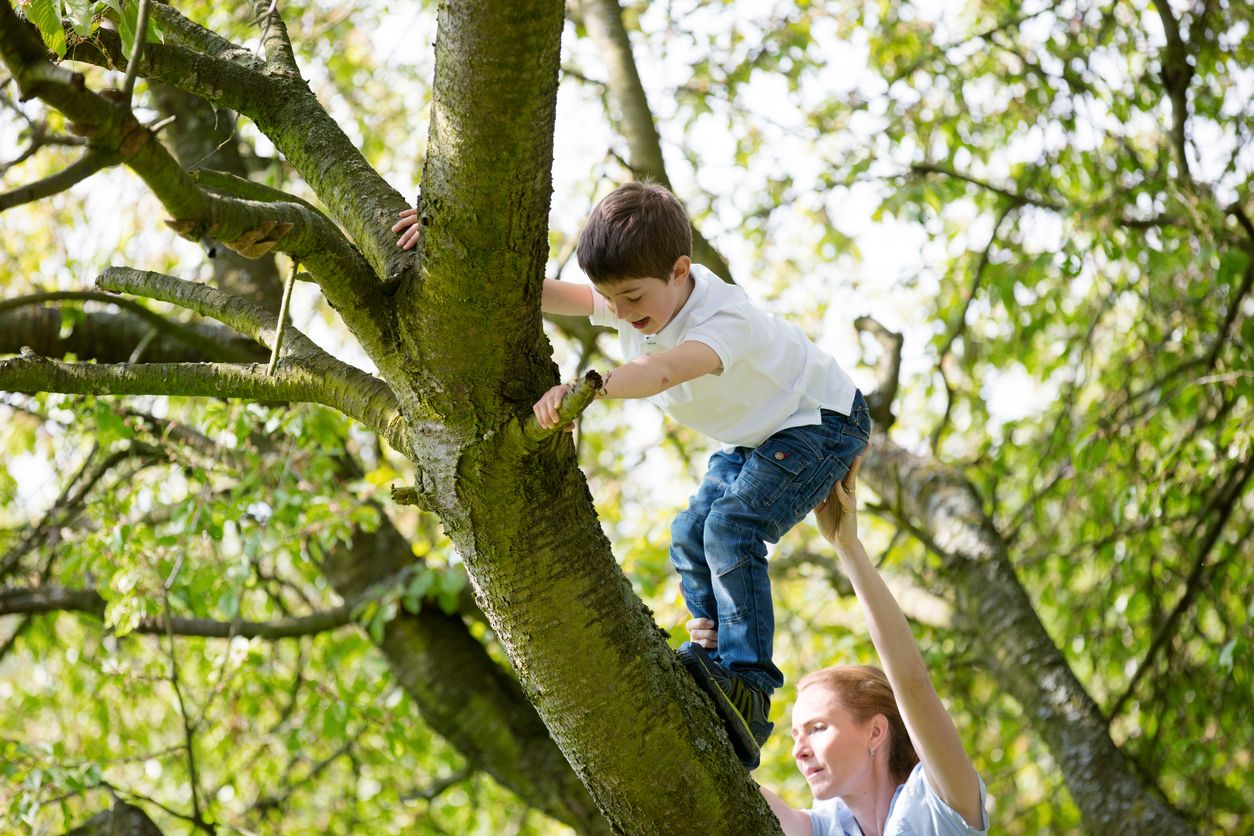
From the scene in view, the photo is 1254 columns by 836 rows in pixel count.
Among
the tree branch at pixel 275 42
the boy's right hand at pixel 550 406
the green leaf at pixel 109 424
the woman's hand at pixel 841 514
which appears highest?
the green leaf at pixel 109 424

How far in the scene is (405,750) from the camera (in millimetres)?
4910

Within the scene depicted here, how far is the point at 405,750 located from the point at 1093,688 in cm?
482

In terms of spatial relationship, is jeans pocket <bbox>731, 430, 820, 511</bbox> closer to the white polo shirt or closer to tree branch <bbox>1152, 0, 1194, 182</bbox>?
the white polo shirt

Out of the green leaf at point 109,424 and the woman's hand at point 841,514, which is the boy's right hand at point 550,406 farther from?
the green leaf at point 109,424

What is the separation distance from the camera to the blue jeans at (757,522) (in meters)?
2.42

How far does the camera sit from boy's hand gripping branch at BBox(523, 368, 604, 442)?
1560mm

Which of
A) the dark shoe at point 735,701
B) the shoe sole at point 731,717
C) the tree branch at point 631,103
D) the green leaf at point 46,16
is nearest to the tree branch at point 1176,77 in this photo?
the tree branch at point 631,103

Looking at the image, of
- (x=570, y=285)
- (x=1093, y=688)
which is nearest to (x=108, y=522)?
(x=570, y=285)

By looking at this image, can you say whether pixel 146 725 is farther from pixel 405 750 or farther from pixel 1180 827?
pixel 1180 827

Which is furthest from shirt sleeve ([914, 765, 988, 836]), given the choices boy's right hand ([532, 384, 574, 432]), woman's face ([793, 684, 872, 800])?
boy's right hand ([532, 384, 574, 432])

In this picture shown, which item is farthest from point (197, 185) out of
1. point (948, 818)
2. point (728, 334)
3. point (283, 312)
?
point (948, 818)

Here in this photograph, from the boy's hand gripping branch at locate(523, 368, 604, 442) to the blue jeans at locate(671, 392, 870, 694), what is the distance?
2.51 feet

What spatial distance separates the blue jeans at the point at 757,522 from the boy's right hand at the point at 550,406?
0.85 metres

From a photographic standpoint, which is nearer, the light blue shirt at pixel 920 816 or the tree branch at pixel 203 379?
the tree branch at pixel 203 379
